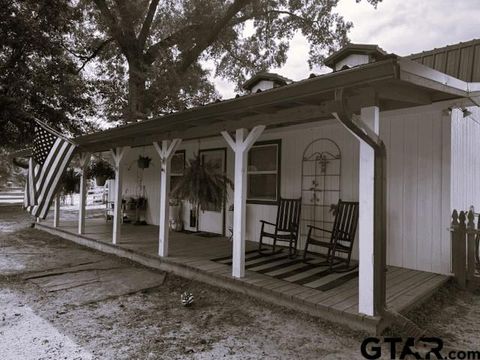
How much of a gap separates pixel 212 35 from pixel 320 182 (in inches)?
304

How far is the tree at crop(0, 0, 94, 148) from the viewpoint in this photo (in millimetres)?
9914

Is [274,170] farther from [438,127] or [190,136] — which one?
[438,127]

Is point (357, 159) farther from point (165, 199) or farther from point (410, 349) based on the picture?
point (165, 199)

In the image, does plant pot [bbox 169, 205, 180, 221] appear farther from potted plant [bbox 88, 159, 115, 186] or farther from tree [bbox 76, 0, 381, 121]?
tree [bbox 76, 0, 381, 121]

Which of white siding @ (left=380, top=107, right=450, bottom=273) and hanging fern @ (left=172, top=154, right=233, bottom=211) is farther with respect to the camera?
hanging fern @ (left=172, top=154, right=233, bottom=211)

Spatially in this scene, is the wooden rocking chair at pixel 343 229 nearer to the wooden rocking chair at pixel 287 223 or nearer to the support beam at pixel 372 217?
the wooden rocking chair at pixel 287 223

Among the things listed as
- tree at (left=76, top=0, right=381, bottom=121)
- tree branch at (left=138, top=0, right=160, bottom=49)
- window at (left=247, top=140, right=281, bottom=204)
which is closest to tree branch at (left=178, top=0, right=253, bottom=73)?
tree at (left=76, top=0, right=381, bottom=121)

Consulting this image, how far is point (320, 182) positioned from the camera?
5078mm

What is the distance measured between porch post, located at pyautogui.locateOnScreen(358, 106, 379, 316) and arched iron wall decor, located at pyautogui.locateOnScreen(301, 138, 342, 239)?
1.97 m

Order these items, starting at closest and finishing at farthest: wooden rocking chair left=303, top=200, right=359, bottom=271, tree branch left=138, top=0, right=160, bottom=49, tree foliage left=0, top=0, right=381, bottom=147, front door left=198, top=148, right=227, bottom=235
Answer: wooden rocking chair left=303, top=200, right=359, bottom=271, front door left=198, top=148, right=227, bottom=235, tree foliage left=0, top=0, right=381, bottom=147, tree branch left=138, top=0, right=160, bottom=49

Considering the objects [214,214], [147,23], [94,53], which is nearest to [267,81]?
[214,214]

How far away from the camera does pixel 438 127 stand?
396 cm

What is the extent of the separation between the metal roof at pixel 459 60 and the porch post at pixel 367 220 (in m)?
2.45

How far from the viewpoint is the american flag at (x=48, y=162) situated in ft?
14.8
